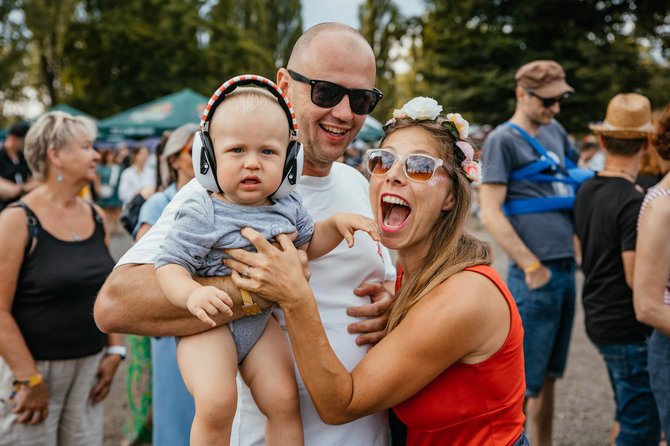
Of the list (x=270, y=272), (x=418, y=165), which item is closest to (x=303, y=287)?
(x=270, y=272)

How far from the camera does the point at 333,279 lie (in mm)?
2201

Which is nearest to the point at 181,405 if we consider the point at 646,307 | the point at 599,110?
the point at 646,307

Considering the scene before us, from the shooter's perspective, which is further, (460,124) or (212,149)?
(460,124)

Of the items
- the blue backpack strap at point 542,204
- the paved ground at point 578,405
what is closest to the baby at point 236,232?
the blue backpack strap at point 542,204

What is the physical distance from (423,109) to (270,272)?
93cm

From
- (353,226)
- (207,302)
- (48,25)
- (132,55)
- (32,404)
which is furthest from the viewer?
(132,55)

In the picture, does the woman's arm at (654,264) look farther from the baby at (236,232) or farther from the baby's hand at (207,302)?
the baby's hand at (207,302)

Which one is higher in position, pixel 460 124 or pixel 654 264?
pixel 460 124

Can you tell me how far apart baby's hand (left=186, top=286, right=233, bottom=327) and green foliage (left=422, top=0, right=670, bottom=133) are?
1799 centimetres

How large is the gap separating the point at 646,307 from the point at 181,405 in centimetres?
299

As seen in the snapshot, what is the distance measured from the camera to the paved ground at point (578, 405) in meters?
4.88

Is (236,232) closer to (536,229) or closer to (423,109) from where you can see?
(423,109)

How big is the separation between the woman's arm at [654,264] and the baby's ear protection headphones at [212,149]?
6.90 ft

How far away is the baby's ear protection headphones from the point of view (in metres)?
1.88
